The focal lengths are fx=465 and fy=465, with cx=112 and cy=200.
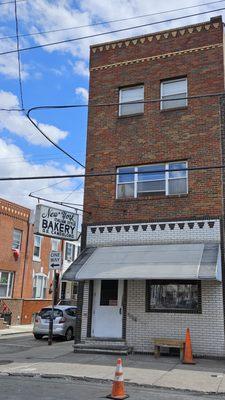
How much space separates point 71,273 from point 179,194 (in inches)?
175

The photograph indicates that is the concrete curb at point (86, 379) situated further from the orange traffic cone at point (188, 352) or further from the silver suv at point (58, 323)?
the silver suv at point (58, 323)

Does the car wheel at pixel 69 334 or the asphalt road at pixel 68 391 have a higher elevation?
the car wheel at pixel 69 334

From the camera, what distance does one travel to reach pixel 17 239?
3106 centimetres

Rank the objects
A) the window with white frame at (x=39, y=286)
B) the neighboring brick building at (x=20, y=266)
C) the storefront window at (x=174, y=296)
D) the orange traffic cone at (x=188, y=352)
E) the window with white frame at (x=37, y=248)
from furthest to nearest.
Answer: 1. the window with white frame at (x=37, y=248)
2. the window with white frame at (x=39, y=286)
3. the neighboring brick building at (x=20, y=266)
4. the storefront window at (x=174, y=296)
5. the orange traffic cone at (x=188, y=352)

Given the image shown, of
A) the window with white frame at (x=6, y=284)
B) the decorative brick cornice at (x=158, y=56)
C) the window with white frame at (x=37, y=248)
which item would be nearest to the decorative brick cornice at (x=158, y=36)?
the decorative brick cornice at (x=158, y=56)

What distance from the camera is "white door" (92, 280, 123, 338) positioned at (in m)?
15.3

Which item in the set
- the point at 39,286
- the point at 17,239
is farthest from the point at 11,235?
the point at 39,286

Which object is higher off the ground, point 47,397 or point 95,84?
point 95,84

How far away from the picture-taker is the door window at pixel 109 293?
15.6m

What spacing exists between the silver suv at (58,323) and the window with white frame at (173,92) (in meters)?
10.3

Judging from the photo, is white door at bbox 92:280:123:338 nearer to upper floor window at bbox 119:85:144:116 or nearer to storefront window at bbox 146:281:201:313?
storefront window at bbox 146:281:201:313

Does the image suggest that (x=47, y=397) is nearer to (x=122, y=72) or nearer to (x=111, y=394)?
(x=111, y=394)

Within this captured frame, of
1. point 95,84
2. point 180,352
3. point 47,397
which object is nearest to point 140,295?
point 180,352

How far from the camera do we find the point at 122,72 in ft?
57.9
